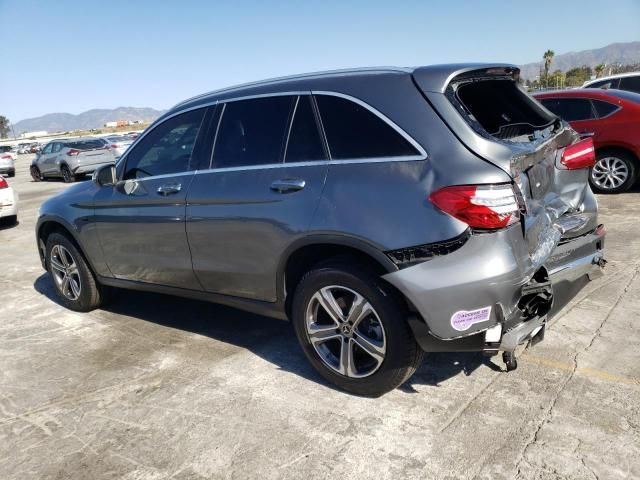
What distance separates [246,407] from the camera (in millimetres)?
3215

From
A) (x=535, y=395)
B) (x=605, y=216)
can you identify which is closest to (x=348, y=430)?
(x=535, y=395)

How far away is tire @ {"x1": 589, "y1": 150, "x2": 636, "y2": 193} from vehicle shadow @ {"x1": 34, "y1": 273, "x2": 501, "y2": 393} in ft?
19.3

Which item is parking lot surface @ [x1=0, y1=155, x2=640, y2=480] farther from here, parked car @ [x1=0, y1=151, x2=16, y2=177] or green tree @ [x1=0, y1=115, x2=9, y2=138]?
green tree @ [x1=0, y1=115, x2=9, y2=138]

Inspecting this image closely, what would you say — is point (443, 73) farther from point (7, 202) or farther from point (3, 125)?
point (3, 125)

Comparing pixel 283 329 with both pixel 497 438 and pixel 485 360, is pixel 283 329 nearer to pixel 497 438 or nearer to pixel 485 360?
pixel 485 360

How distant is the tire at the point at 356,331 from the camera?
2.91m

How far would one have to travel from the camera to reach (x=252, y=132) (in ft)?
11.8

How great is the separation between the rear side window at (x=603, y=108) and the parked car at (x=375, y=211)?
5.24 metres

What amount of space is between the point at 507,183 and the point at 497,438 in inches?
50.5

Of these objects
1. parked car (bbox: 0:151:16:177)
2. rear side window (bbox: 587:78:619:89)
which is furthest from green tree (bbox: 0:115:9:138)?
rear side window (bbox: 587:78:619:89)

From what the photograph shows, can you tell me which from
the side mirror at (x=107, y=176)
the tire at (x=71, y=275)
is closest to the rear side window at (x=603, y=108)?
the side mirror at (x=107, y=176)

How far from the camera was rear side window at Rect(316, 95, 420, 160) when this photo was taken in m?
2.91

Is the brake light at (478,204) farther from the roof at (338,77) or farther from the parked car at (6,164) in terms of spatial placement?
the parked car at (6,164)

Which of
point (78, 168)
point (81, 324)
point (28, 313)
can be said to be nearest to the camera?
point (81, 324)
